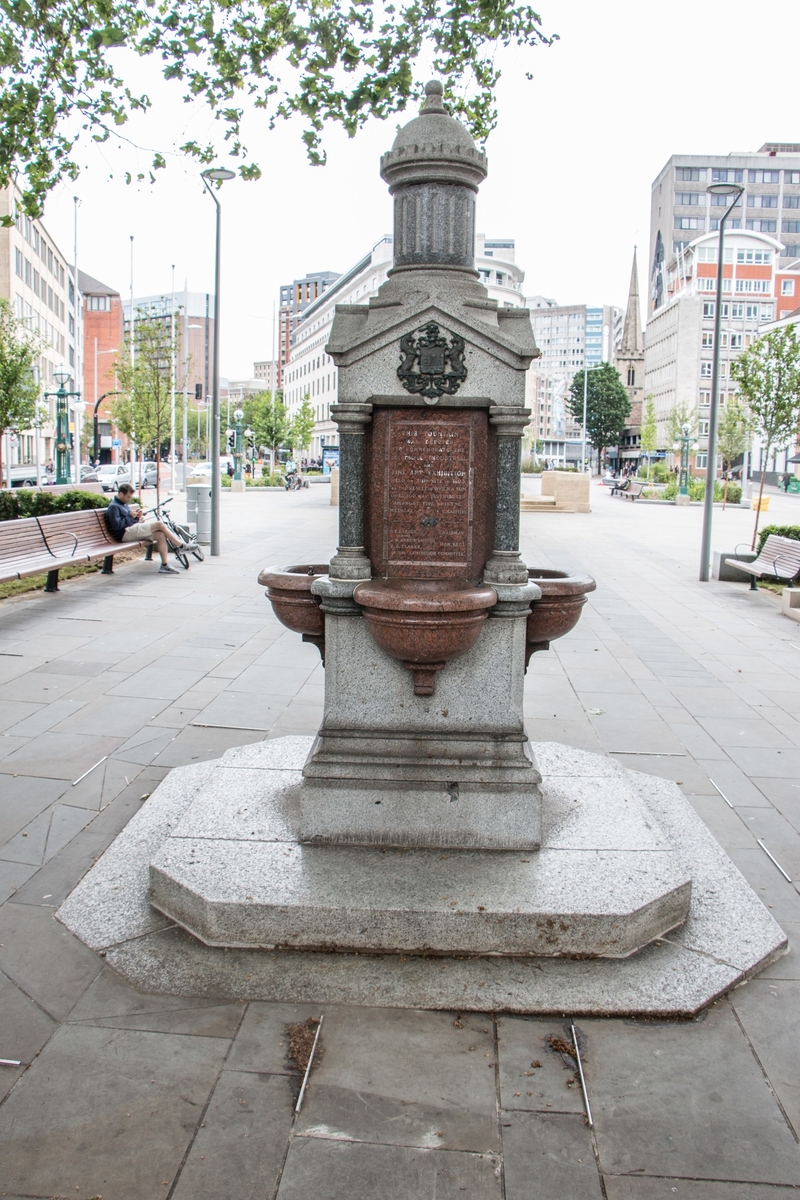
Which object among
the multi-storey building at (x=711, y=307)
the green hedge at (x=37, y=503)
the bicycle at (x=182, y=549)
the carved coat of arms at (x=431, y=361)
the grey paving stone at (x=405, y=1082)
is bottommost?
the grey paving stone at (x=405, y=1082)

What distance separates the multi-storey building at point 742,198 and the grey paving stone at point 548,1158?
125311 millimetres

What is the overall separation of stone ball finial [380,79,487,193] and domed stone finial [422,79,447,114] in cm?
4

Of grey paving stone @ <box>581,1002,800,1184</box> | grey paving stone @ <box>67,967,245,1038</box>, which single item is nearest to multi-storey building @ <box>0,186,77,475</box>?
grey paving stone @ <box>67,967,245,1038</box>

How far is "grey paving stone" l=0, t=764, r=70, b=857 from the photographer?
16.3ft

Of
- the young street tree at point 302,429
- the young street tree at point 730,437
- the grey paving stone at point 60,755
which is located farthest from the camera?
the young street tree at point 302,429

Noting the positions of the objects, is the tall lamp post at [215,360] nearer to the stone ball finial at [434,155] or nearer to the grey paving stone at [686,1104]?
the stone ball finial at [434,155]

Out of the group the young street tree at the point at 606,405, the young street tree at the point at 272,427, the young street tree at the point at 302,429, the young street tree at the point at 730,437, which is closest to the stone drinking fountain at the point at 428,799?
the young street tree at the point at 730,437

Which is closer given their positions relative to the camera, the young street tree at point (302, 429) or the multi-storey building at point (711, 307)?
the young street tree at point (302, 429)

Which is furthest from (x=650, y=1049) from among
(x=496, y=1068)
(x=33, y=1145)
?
(x=33, y=1145)

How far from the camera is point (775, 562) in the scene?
1416 centimetres

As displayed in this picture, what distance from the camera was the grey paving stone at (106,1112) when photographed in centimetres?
260

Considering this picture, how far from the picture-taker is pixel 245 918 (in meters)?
3.79

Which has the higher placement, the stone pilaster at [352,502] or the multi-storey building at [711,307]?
the multi-storey building at [711,307]

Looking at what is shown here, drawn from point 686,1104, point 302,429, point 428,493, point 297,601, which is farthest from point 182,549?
point 302,429
